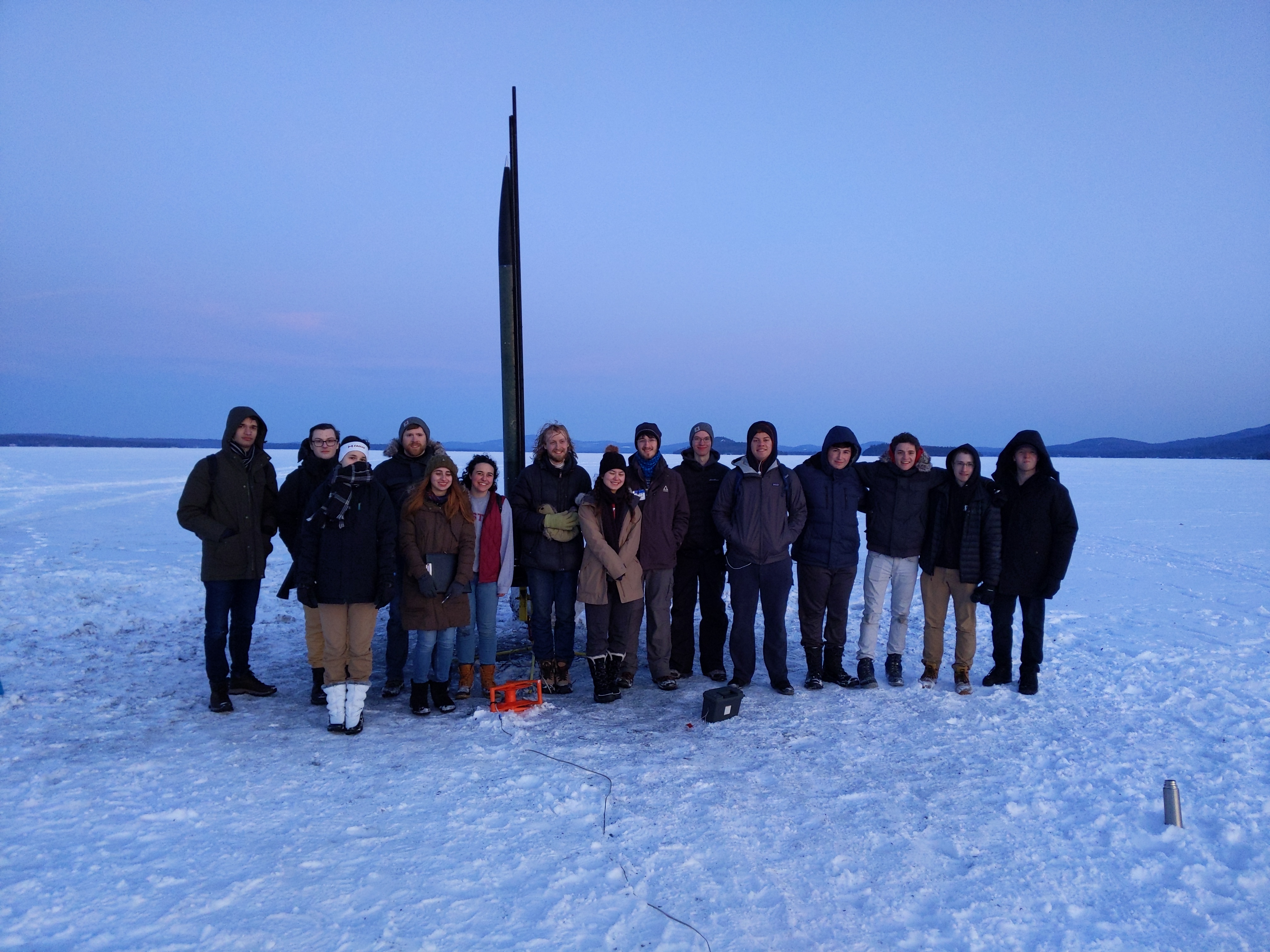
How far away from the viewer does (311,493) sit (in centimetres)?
470

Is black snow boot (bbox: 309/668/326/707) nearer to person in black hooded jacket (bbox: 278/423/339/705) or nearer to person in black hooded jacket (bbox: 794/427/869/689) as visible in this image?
person in black hooded jacket (bbox: 278/423/339/705)

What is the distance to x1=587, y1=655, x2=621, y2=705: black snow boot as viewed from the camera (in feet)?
16.0

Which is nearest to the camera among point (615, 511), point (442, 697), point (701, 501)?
point (442, 697)

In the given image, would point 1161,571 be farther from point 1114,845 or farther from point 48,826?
point 48,826

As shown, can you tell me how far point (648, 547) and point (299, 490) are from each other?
93.3 inches

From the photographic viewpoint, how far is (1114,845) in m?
3.15

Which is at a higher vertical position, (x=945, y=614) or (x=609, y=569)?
(x=609, y=569)

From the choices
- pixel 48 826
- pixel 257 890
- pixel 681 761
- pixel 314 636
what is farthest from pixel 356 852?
pixel 314 636

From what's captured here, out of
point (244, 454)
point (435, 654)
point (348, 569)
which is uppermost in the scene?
point (244, 454)

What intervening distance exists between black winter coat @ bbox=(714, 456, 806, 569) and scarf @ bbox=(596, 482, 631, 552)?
0.67 metres

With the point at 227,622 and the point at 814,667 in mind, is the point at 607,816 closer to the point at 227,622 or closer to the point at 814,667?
the point at 814,667

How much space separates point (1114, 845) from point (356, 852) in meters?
3.28

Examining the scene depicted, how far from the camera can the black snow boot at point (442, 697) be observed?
4.57m

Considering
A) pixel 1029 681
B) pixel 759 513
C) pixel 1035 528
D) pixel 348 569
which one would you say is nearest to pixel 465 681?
pixel 348 569
